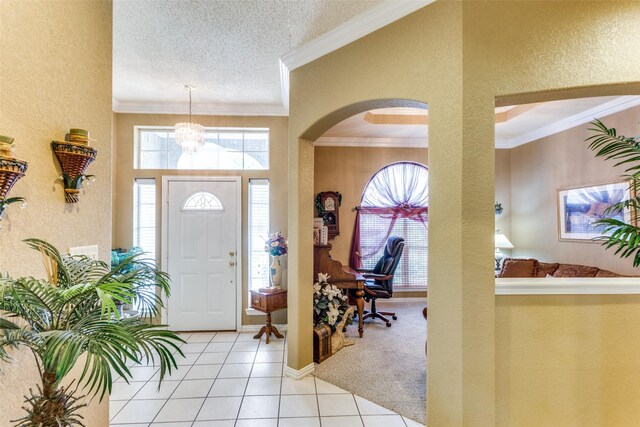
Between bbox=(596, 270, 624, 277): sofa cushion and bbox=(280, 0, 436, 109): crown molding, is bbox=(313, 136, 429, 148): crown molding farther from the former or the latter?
bbox=(596, 270, 624, 277): sofa cushion

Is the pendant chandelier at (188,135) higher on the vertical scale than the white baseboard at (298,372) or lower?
higher

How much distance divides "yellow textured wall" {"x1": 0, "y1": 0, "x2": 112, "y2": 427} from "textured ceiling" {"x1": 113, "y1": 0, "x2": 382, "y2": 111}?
35.2 inches

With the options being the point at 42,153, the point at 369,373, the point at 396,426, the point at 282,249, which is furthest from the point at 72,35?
the point at 369,373

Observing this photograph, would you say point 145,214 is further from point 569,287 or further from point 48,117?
point 569,287

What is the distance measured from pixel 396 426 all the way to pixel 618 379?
4.98ft

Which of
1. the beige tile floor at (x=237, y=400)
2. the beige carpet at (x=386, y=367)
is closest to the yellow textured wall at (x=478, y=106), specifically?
the beige carpet at (x=386, y=367)

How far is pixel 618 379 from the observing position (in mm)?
2055

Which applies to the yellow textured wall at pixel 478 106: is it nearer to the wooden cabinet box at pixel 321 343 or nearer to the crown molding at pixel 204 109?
the wooden cabinet box at pixel 321 343

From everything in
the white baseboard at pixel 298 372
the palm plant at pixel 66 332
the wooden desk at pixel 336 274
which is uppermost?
the palm plant at pixel 66 332

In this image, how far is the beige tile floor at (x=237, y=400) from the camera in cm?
231

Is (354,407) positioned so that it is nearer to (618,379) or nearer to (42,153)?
(618,379)

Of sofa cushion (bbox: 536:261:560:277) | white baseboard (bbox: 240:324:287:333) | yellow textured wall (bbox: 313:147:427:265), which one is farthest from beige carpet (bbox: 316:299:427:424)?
sofa cushion (bbox: 536:261:560:277)

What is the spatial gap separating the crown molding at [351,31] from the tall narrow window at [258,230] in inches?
66.6

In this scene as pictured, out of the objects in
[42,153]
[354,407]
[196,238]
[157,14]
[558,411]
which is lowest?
[354,407]
